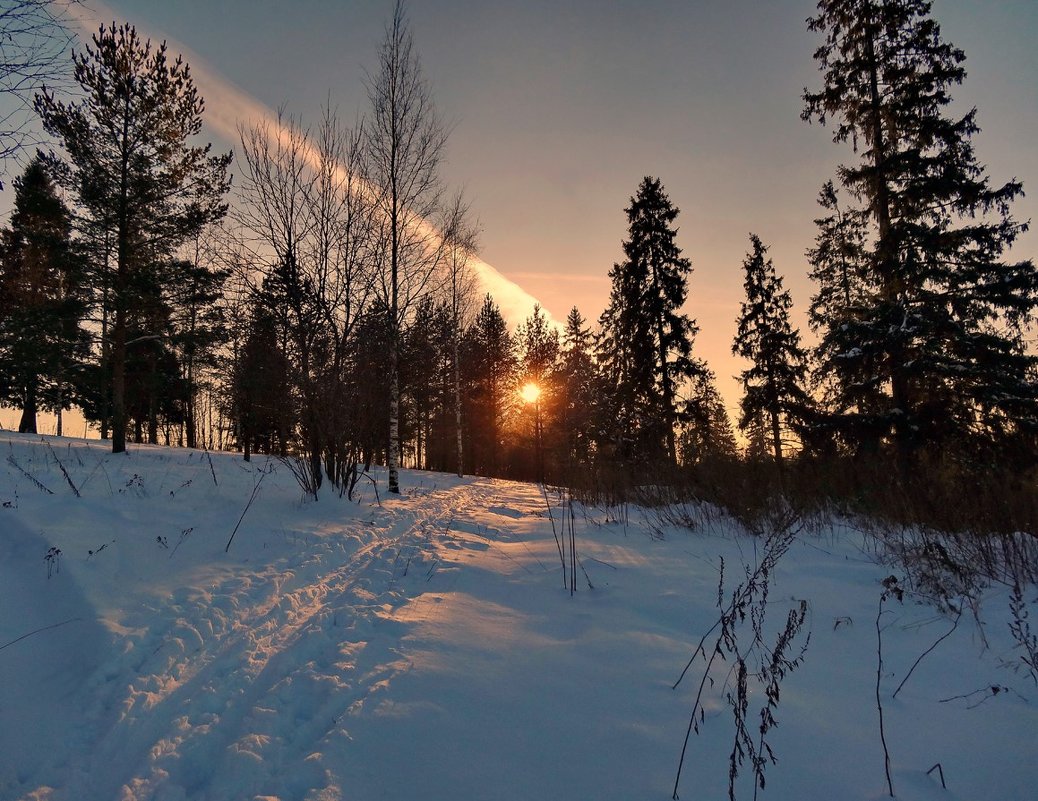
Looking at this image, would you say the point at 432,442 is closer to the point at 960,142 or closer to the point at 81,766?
the point at 960,142

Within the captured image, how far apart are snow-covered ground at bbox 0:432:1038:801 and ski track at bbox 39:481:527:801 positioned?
0.01m

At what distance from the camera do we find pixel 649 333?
64.5 feet

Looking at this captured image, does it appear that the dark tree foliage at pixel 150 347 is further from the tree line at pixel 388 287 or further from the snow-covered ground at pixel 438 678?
the snow-covered ground at pixel 438 678

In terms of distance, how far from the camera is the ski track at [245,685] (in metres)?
1.88

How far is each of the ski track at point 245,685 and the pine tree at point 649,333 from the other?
51.7 feet

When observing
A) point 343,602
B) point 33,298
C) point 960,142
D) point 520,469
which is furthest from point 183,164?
point 520,469

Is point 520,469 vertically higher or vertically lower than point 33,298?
lower

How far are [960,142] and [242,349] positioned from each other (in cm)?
2225

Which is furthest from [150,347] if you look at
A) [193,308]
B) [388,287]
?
[388,287]

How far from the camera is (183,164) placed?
12898mm

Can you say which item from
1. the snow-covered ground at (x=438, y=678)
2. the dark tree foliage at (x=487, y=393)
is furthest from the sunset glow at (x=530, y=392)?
the snow-covered ground at (x=438, y=678)

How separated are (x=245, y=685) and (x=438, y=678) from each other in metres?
1.10

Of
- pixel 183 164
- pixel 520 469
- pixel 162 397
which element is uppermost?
pixel 183 164

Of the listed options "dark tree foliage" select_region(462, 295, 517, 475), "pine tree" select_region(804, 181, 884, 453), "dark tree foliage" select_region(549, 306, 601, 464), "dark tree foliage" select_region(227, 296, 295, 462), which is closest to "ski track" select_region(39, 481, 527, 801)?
"dark tree foliage" select_region(227, 296, 295, 462)
